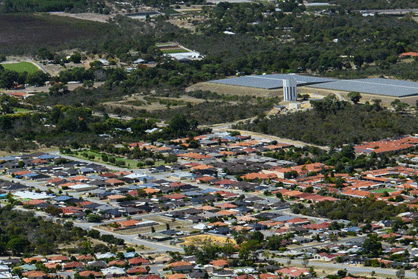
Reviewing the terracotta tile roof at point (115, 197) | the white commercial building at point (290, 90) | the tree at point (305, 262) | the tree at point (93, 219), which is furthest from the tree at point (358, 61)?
the tree at point (305, 262)

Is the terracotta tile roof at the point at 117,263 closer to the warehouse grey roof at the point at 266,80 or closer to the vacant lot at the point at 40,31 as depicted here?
the warehouse grey roof at the point at 266,80

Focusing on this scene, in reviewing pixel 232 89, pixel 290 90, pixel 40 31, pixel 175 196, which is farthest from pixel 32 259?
pixel 40 31

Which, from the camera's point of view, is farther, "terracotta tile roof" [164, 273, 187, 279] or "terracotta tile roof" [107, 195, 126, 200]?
"terracotta tile roof" [107, 195, 126, 200]

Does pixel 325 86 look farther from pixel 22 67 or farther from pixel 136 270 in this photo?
pixel 136 270

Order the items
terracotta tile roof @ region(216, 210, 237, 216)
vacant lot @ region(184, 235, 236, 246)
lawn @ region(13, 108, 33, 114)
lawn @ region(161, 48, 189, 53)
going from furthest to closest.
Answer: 1. lawn @ region(161, 48, 189, 53)
2. lawn @ region(13, 108, 33, 114)
3. terracotta tile roof @ region(216, 210, 237, 216)
4. vacant lot @ region(184, 235, 236, 246)

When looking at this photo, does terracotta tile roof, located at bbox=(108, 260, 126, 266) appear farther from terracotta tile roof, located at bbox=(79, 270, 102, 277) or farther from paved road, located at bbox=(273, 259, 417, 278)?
paved road, located at bbox=(273, 259, 417, 278)

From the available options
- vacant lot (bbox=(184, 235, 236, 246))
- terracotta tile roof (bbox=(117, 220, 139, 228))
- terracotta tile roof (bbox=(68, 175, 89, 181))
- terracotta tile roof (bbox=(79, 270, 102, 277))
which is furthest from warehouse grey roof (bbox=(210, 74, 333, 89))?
terracotta tile roof (bbox=(79, 270, 102, 277))
